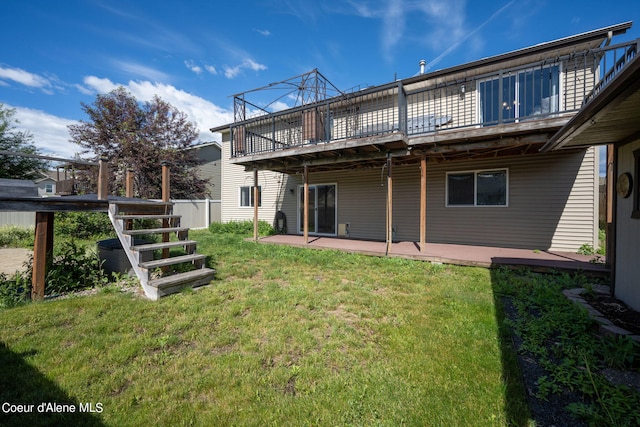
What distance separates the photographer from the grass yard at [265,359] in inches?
68.9

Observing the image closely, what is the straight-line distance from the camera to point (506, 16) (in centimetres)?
877

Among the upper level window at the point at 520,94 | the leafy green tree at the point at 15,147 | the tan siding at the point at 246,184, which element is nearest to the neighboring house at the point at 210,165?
the tan siding at the point at 246,184

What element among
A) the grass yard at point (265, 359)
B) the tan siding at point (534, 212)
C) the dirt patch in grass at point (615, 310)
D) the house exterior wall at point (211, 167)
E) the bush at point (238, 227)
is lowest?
the grass yard at point (265, 359)

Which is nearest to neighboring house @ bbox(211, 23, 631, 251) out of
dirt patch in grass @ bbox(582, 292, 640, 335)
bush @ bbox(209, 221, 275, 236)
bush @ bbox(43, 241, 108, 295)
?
bush @ bbox(209, 221, 275, 236)

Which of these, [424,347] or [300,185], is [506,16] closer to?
[300,185]

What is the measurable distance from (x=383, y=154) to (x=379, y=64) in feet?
24.6

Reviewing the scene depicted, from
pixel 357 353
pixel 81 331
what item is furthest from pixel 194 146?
pixel 357 353

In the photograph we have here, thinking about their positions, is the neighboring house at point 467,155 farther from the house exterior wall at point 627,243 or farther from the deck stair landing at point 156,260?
the deck stair landing at point 156,260

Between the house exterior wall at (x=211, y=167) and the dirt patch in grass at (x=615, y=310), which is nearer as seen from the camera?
the dirt patch in grass at (x=615, y=310)

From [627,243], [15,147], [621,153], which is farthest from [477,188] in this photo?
[15,147]

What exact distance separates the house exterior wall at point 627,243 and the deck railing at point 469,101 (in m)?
2.01

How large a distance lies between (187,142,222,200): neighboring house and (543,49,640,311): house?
1702cm

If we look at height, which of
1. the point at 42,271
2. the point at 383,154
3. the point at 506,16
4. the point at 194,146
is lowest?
the point at 42,271

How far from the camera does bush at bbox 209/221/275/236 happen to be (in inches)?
439
